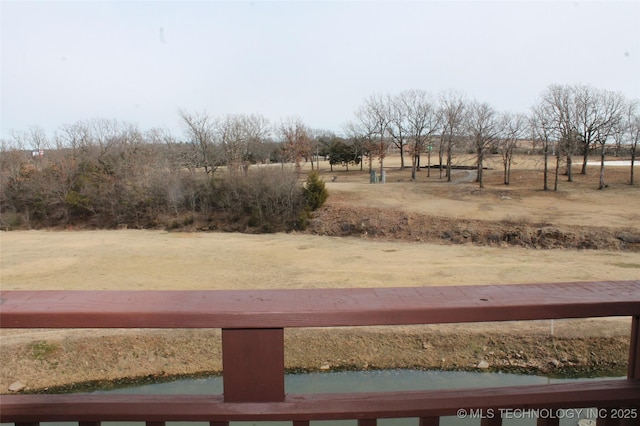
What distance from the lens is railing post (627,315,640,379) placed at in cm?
138

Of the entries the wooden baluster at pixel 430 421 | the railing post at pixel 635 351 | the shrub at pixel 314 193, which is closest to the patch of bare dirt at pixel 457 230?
the shrub at pixel 314 193

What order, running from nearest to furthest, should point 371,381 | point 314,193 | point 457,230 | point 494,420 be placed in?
point 494,420
point 371,381
point 457,230
point 314,193

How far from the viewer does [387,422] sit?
7098 millimetres

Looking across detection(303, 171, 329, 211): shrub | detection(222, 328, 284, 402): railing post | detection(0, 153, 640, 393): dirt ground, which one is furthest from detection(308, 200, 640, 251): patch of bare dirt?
detection(222, 328, 284, 402): railing post

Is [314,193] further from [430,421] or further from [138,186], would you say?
[430,421]

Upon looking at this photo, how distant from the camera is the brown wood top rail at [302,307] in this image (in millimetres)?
1254

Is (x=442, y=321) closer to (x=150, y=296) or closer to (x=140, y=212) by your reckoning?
(x=150, y=296)

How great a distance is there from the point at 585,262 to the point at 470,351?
1154cm

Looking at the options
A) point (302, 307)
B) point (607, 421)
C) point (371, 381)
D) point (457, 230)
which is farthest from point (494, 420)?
point (457, 230)

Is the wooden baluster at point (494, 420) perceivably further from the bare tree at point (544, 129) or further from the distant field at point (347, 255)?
the bare tree at point (544, 129)

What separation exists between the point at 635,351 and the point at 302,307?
3.47 ft

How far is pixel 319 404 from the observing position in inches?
51.4

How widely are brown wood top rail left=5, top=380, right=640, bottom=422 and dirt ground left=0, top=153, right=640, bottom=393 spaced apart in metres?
9.30

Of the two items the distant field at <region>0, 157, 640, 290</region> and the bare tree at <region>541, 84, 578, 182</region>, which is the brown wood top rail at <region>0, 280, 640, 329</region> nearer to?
the distant field at <region>0, 157, 640, 290</region>
